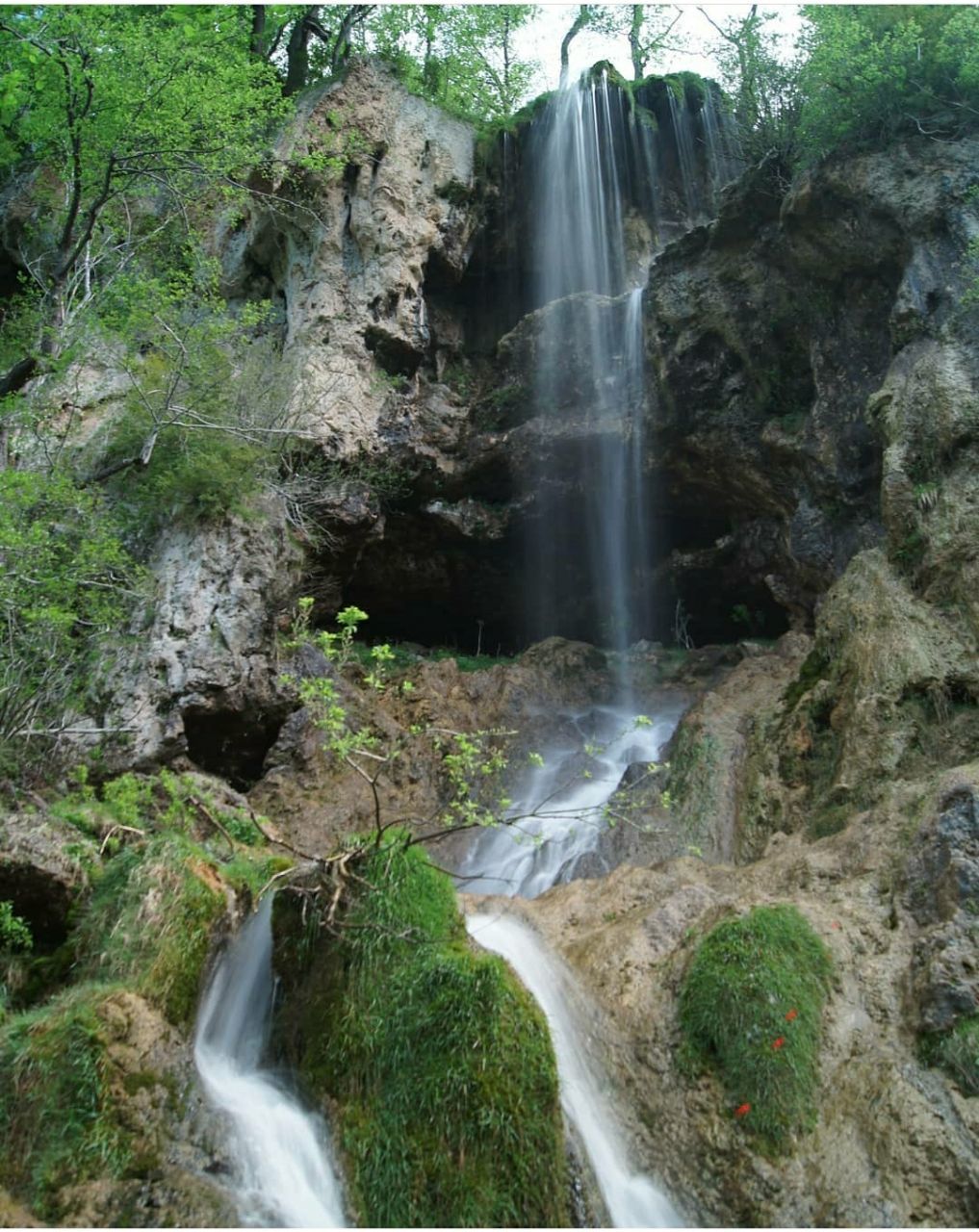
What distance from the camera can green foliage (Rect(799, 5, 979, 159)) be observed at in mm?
11836

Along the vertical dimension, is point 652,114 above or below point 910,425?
above

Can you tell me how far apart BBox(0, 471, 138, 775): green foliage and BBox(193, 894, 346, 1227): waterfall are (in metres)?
3.16

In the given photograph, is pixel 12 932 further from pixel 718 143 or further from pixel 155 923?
pixel 718 143

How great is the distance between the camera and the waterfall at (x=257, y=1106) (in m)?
5.06

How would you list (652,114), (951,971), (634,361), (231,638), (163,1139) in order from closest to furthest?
(163,1139) → (951,971) → (231,638) → (634,361) → (652,114)

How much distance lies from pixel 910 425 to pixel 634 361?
670 cm

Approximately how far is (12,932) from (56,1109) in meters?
1.69

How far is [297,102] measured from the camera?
17.7 m

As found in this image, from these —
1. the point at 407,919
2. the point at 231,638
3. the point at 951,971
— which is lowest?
the point at 951,971

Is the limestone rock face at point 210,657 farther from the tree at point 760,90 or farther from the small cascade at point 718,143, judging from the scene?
the small cascade at point 718,143

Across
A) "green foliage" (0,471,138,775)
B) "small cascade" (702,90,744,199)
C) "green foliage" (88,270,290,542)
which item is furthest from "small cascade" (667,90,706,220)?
"green foliage" (0,471,138,775)

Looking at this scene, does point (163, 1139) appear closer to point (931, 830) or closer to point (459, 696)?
point (931, 830)

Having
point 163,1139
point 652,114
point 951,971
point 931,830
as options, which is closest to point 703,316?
point 652,114

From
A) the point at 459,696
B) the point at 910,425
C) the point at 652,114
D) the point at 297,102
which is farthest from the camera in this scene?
the point at 652,114
